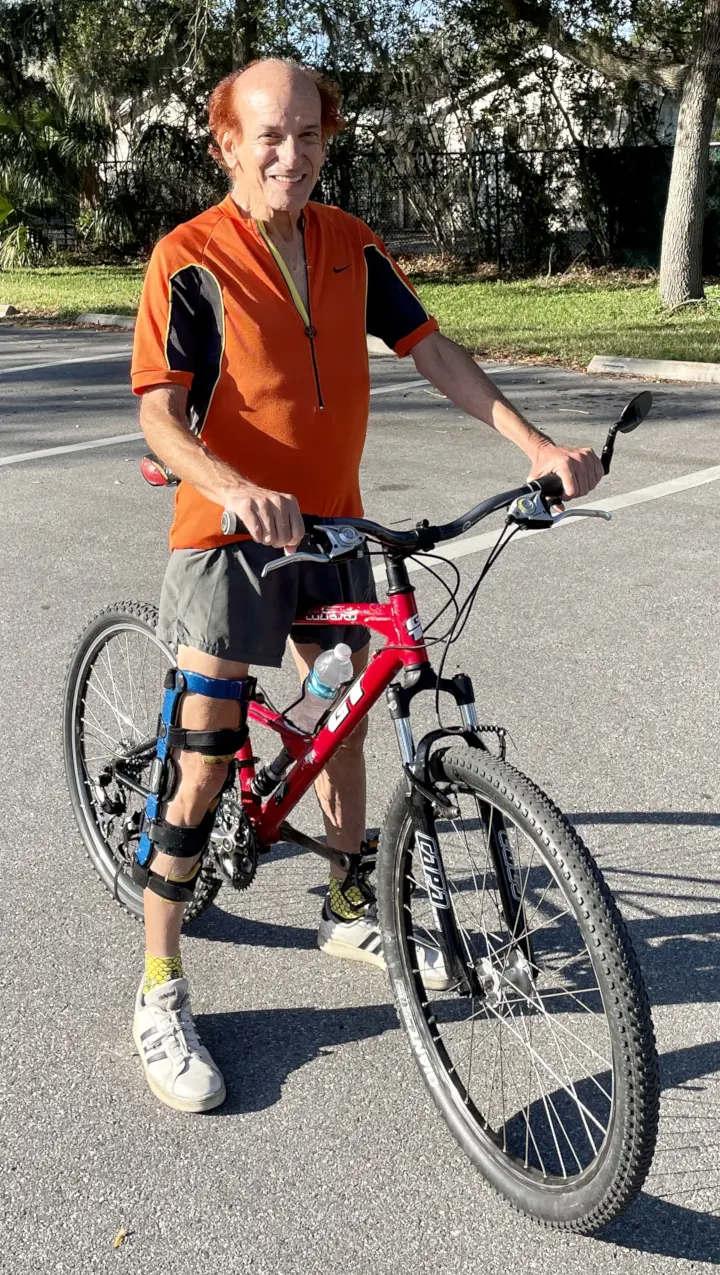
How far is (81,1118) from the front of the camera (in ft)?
9.46

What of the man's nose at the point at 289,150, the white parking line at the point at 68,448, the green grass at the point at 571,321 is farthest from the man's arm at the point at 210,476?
the green grass at the point at 571,321

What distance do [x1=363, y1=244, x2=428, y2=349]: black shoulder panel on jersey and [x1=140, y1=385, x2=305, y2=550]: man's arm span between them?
574mm

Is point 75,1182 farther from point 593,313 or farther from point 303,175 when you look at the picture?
point 593,313

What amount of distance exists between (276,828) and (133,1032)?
→ 561 mm

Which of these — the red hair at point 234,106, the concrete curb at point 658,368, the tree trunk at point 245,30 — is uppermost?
the tree trunk at point 245,30

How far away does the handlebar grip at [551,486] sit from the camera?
8.43 feet

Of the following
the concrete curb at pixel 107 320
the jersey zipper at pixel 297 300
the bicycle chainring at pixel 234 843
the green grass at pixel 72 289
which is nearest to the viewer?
the jersey zipper at pixel 297 300

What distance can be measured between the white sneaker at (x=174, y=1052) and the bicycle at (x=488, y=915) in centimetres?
31

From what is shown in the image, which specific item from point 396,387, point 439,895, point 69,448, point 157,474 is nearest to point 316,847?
point 439,895

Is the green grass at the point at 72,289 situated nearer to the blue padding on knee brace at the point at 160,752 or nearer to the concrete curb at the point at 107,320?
the concrete curb at the point at 107,320

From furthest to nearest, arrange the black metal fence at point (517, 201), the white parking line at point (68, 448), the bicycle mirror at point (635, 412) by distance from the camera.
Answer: the black metal fence at point (517, 201) < the white parking line at point (68, 448) < the bicycle mirror at point (635, 412)

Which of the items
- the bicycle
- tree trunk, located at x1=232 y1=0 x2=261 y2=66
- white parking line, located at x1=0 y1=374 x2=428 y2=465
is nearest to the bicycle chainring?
the bicycle

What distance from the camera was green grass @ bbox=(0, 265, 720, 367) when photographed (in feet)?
43.1

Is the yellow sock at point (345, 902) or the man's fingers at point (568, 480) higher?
the man's fingers at point (568, 480)
